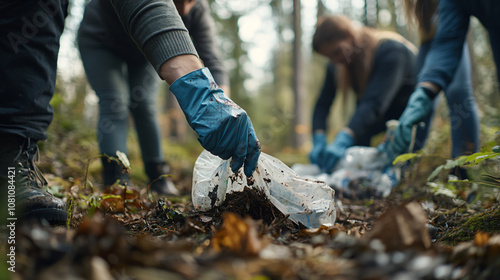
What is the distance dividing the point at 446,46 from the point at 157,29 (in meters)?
2.11

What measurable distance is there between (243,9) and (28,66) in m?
10.4

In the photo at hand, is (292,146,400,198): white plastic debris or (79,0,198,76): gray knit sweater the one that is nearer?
(79,0,198,76): gray knit sweater

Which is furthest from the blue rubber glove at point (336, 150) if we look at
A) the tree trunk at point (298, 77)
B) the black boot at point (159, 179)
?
the tree trunk at point (298, 77)

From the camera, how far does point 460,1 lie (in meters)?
2.18

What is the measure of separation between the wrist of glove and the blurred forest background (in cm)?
119

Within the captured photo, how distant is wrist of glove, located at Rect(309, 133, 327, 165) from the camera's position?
384cm

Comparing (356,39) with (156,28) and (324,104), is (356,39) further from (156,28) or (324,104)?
(156,28)

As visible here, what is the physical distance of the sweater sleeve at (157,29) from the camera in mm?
1290

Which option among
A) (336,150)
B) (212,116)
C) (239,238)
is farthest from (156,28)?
(336,150)

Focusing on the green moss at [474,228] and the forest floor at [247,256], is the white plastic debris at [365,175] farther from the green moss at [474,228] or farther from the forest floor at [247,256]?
the forest floor at [247,256]

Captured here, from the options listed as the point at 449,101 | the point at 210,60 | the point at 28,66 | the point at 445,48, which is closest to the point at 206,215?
the point at 28,66

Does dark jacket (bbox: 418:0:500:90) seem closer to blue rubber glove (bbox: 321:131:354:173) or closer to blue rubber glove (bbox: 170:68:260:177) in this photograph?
blue rubber glove (bbox: 321:131:354:173)

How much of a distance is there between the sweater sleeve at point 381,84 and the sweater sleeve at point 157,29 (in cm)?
244

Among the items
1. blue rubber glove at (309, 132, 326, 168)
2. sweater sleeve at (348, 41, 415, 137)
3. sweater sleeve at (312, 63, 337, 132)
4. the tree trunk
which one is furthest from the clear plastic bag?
the tree trunk
